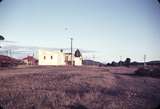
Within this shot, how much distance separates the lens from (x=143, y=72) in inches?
797

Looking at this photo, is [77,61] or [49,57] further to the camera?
[77,61]

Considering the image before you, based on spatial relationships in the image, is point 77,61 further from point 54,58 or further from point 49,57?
point 49,57

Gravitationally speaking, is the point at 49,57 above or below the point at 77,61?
above

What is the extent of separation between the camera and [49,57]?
38125 mm

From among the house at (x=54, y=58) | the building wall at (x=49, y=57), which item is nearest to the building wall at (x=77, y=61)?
the house at (x=54, y=58)

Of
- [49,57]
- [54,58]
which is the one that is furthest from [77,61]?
[49,57]

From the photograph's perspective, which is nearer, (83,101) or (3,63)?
(83,101)

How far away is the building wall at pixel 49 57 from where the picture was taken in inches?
1463

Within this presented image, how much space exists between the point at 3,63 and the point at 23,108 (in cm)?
2107

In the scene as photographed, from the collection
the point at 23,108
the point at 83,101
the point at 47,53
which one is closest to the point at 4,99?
the point at 23,108

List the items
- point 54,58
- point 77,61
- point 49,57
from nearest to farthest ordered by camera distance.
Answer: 1. point 49,57
2. point 54,58
3. point 77,61

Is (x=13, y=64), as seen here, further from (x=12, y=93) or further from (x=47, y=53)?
(x=12, y=93)

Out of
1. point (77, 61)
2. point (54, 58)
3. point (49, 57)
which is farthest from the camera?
point (77, 61)

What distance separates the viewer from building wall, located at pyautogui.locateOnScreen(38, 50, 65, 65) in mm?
37156
